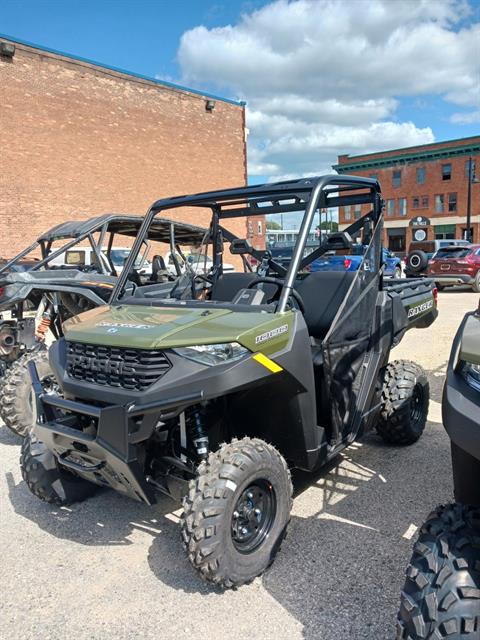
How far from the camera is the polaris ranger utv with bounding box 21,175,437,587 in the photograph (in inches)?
105

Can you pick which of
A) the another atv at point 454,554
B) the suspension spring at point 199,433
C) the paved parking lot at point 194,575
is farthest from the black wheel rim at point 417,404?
the another atv at point 454,554

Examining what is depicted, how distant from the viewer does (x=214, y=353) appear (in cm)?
279

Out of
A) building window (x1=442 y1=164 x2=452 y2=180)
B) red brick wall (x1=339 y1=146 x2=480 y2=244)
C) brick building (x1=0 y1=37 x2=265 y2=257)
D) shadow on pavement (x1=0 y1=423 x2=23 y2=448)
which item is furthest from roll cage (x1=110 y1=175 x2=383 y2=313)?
building window (x1=442 y1=164 x2=452 y2=180)

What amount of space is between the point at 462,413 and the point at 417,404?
10.00ft

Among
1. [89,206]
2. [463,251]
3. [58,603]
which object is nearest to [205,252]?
[58,603]

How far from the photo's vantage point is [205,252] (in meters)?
4.64

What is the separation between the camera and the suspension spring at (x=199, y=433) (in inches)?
115

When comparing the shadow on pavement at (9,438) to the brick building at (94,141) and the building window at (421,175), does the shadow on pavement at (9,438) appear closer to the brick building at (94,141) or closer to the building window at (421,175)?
the brick building at (94,141)

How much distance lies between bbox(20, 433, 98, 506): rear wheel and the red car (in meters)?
15.6

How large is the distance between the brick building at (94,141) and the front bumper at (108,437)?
14932 millimetres

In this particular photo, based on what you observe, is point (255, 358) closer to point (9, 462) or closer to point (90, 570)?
point (90, 570)

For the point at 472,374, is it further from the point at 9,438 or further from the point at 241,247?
the point at 9,438

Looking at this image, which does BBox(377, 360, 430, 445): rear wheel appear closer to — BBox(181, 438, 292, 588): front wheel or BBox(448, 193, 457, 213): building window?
BBox(181, 438, 292, 588): front wheel

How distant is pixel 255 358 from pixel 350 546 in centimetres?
134
